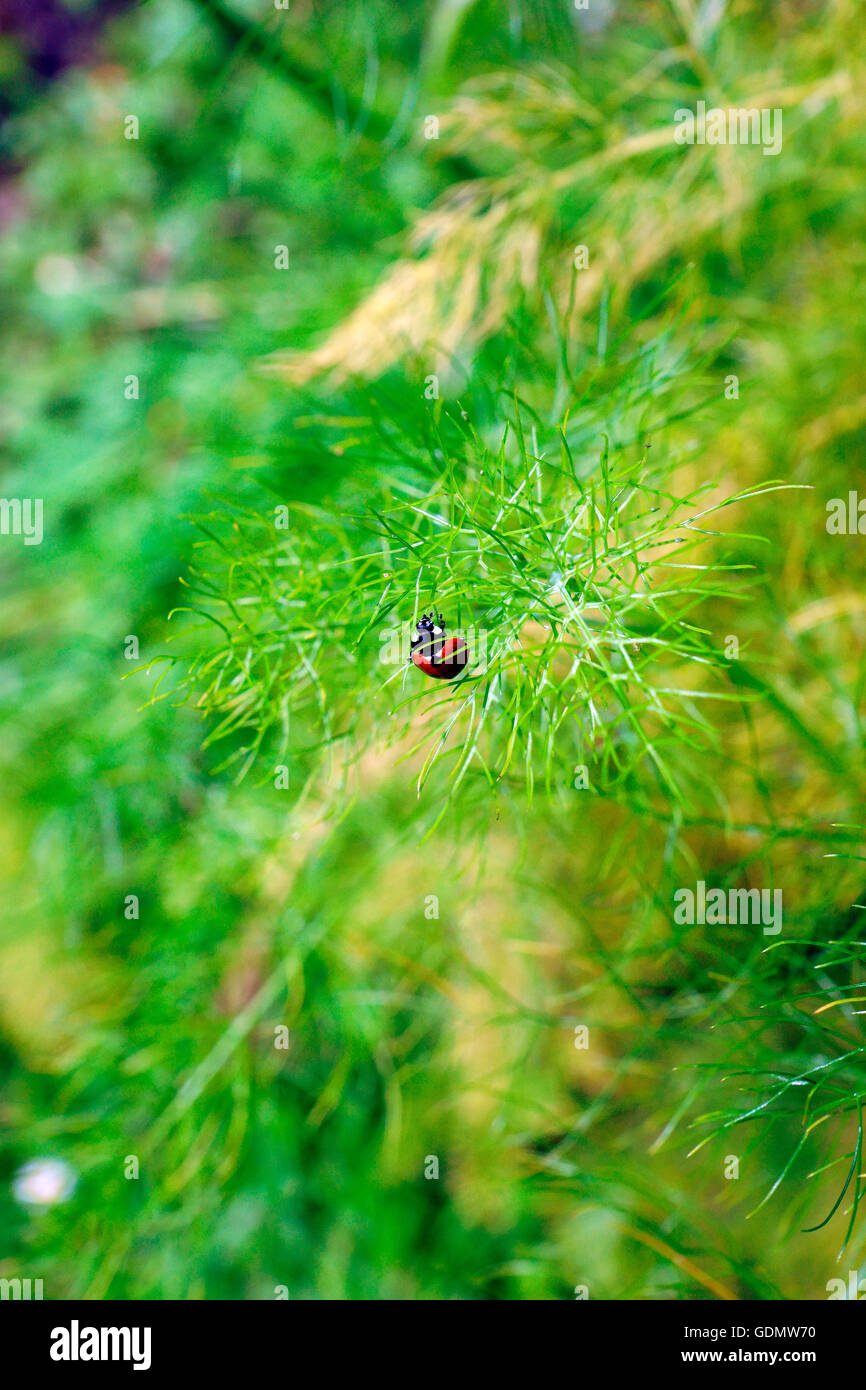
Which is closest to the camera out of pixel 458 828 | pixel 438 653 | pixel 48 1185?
pixel 438 653

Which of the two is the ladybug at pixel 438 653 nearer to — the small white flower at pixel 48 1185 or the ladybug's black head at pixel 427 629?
the ladybug's black head at pixel 427 629

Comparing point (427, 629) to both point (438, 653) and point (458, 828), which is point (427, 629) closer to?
point (438, 653)

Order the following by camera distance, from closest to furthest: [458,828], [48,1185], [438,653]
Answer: [438,653] → [458,828] → [48,1185]

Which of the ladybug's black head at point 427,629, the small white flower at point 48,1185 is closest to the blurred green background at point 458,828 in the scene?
the small white flower at point 48,1185

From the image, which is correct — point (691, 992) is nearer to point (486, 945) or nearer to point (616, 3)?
point (486, 945)

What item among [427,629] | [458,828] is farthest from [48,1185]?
[427,629]

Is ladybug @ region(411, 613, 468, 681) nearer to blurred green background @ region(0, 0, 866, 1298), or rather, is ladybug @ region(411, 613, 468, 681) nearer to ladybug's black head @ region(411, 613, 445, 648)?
ladybug's black head @ region(411, 613, 445, 648)
